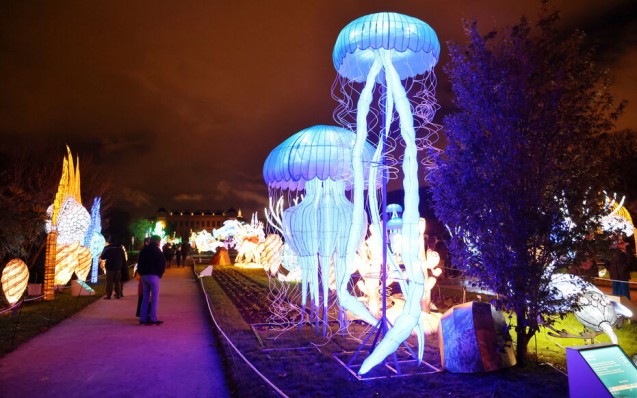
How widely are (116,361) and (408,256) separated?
421 centimetres

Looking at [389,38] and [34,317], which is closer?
[389,38]

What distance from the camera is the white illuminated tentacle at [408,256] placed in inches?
207

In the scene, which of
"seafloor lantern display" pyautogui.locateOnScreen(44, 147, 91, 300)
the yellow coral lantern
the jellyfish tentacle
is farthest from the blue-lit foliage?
"seafloor lantern display" pyautogui.locateOnScreen(44, 147, 91, 300)

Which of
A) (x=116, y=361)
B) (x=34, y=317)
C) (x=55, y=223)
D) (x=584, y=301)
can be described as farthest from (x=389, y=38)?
(x=55, y=223)

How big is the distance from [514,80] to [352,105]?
218cm

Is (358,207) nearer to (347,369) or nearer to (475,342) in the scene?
(347,369)

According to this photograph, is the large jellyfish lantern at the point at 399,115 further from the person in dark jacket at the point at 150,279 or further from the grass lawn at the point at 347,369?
the person in dark jacket at the point at 150,279

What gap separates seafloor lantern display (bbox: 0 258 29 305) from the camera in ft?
32.2

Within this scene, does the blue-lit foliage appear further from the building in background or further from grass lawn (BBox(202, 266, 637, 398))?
the building in background

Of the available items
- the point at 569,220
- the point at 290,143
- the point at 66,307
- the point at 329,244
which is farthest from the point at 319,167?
the point at 66,307

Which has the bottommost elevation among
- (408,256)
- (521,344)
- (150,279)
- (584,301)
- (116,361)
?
(116,361)

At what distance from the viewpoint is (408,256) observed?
5.26 metres

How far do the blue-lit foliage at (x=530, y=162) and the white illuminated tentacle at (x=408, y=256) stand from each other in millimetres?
805

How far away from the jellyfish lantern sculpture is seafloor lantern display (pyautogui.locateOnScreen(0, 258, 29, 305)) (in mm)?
6833
